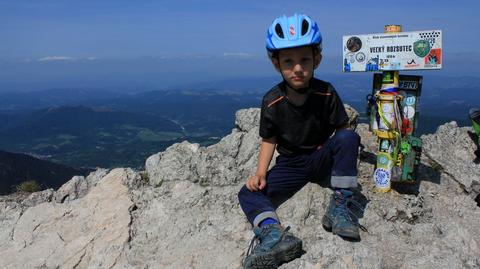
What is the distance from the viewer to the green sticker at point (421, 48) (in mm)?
6867

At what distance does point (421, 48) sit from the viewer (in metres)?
6.93

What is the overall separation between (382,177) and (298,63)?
9.24 feet

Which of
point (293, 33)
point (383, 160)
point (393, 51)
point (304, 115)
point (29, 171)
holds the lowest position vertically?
point (29, 171)

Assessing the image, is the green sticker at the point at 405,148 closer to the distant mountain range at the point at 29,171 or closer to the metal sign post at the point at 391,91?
the metal sign post at the point at 391,91

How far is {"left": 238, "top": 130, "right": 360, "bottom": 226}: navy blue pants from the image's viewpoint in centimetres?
617

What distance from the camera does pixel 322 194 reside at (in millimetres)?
6906

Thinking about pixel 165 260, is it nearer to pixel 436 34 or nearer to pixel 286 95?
pixel 286 95

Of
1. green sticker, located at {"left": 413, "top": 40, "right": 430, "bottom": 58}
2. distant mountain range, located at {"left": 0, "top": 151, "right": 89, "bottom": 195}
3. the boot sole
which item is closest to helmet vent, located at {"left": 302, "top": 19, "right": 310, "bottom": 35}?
green sticker, located at {"left": 413, "top": 40, "right": 430, "bottom": 58}

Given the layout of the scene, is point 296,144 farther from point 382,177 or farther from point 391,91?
point 391,91

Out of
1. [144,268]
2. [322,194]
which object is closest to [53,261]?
[144,268]

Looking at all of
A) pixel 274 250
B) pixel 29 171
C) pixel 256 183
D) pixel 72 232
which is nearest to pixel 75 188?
pixel 72 232

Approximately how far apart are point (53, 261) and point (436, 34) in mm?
7371

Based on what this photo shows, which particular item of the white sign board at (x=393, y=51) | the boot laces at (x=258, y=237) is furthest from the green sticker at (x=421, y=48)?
the boot laces at (x=258, y=237)

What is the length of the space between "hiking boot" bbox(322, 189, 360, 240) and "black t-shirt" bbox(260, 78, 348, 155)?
3.35ft
